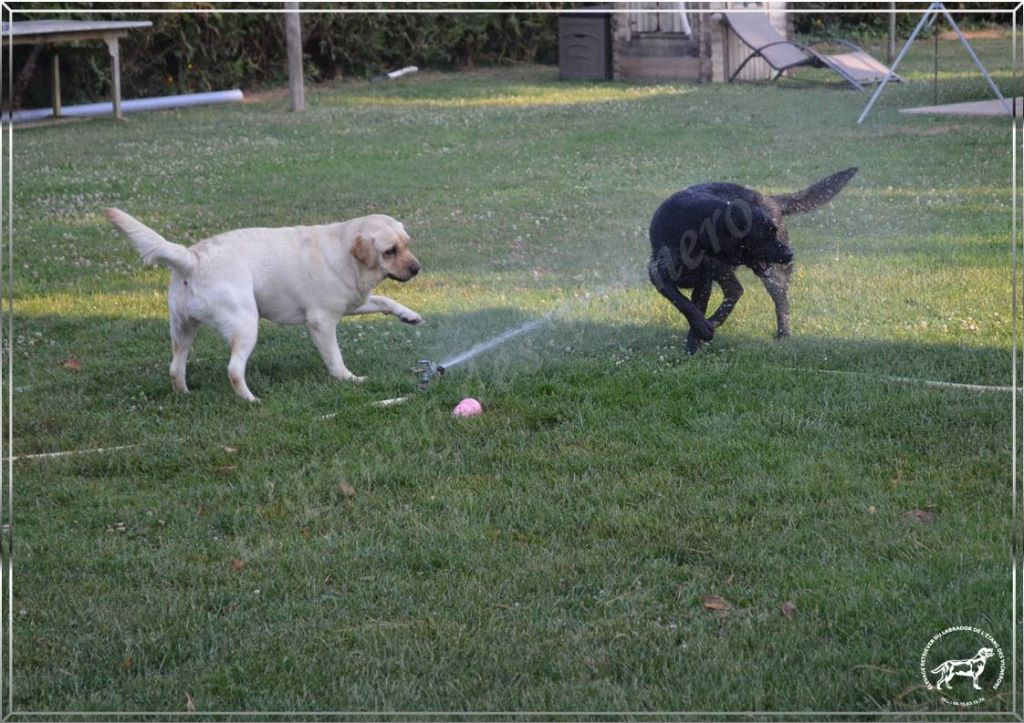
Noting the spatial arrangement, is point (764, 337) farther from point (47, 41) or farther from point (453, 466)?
point (47, 41)

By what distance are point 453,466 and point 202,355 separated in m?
2.44

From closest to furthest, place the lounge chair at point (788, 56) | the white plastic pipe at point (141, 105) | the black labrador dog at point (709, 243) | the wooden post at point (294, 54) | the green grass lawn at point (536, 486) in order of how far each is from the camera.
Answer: the green grass lawn at point (536, 486) < the black labrador dog at point (709, 243) < the wooden post at point (294, 54) < the white plastic pipe at point (141, 105) < the lounge chair at point (788, 56)

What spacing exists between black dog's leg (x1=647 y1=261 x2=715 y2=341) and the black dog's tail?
838 mm

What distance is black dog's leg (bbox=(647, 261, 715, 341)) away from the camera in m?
6.36

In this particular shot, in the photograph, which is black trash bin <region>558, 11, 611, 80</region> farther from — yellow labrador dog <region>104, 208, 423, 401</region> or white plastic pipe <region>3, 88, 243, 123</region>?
yellow labrador dog <region>104, 208, 423, 401</region>

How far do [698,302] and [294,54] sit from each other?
1260 cm

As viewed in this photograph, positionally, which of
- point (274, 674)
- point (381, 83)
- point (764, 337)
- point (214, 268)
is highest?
point (381, 83)

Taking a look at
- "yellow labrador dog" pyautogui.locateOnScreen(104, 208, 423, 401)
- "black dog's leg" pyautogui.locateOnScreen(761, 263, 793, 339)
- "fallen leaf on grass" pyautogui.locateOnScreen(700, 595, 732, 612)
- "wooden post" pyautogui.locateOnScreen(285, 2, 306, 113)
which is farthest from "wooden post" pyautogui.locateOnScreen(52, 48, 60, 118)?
"fallen leaf on grass" pyautogui.locateOnScreen(700, 595, 732, 612)

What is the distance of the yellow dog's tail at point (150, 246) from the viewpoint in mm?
5642

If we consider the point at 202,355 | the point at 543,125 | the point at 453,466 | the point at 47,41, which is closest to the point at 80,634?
the point at 453,466

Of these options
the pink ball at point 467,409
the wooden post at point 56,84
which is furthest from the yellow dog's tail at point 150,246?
the wooden post at point 56,84

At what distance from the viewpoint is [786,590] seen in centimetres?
387

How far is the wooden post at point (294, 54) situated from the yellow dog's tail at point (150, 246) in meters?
12.1

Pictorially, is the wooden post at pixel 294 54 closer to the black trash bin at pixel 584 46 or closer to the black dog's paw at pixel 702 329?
the black trash bin at pixel 584 46
